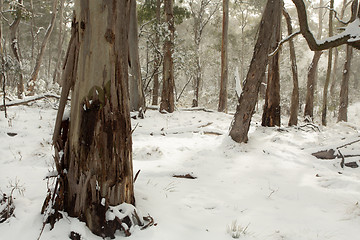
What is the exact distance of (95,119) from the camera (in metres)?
1.84

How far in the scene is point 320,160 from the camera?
4.54 m

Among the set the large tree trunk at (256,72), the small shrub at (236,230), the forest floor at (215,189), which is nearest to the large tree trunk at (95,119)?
the forest floor at (215,189)

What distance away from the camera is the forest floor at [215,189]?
2.06 metres

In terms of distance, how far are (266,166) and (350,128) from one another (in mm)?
6895

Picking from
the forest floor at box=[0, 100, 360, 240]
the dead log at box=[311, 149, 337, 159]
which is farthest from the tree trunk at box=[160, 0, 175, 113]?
the dead log at box=[311, 149, 337, 159]

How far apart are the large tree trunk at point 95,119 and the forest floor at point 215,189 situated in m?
0.23

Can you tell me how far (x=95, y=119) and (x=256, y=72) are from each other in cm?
424

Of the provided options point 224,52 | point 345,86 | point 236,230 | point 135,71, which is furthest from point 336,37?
point 345,86

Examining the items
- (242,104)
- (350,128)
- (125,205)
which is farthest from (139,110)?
(350,128)

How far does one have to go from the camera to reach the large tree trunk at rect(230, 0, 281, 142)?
17.0 feet

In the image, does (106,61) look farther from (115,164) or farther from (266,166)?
(266,166)

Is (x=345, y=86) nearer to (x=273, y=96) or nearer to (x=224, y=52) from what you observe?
(x=224, y=52)

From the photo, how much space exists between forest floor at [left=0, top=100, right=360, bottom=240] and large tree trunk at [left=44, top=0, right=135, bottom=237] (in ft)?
0.75

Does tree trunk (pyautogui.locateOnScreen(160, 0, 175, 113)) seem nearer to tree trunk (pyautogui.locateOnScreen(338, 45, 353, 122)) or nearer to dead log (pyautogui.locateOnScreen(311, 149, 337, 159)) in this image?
dead log (pyautogui.locateOnScreen(311, 149, 337, 159))
